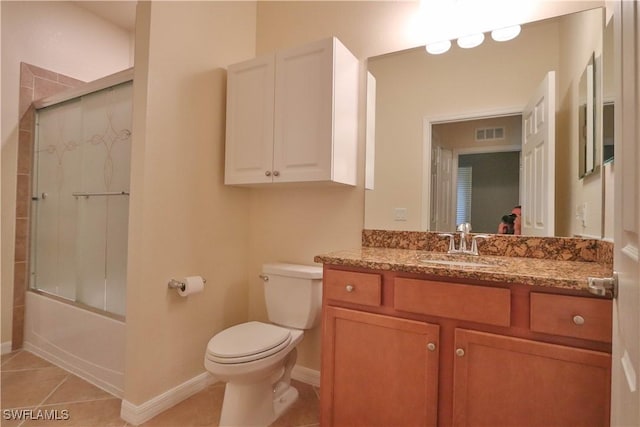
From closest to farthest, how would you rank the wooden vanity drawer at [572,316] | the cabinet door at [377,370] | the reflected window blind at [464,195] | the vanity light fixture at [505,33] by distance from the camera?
the wooden vanity drawer at [572,316], the cabinet door at [377,370], the vanity light fixture at [505,33], the reflected window blind at [464,195]

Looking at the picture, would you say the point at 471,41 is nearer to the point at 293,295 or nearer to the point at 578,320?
the point at 578,320

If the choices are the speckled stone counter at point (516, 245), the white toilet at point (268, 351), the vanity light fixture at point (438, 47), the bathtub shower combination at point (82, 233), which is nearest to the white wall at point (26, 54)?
the bathtub shower combination at point (82, 233)

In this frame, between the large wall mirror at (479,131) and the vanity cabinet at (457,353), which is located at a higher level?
the large wall mirror at (479,131)

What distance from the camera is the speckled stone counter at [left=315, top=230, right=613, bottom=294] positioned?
3.50ft

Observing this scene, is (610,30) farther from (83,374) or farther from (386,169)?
(83,374)

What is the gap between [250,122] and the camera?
199 centimetres

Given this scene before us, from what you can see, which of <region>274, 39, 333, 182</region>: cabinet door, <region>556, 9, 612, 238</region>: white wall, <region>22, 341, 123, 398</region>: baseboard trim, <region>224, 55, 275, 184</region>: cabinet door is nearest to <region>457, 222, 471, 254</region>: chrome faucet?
<region>556, 9, 612, 238</region>: white wall

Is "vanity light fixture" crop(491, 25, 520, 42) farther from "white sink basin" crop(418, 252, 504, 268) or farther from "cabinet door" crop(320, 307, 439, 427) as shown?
"cabinet door" crop(320, 307, 439, 427)

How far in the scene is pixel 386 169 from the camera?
1.88m

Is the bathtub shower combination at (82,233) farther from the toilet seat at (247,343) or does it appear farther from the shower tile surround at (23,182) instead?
the toilet seat at (247,343)

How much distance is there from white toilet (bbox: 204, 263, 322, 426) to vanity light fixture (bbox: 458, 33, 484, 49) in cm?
147

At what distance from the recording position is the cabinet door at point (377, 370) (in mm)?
1209

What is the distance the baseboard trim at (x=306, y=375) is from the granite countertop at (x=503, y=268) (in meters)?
1.04

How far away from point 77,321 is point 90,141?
122 centimetres
